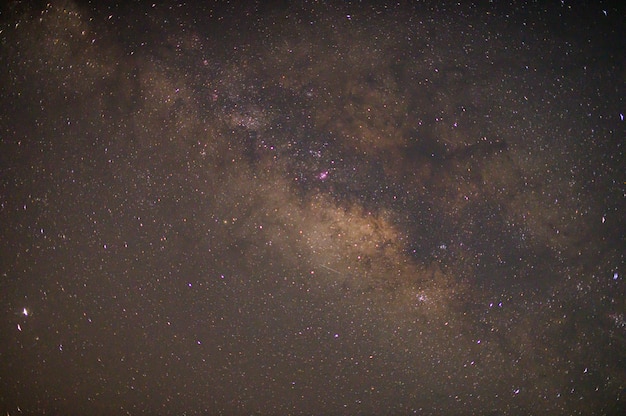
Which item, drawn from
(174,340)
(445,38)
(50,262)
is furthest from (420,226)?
(50,262)

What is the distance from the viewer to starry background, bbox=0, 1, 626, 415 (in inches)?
46.4

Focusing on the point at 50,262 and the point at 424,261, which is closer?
the point at 424,261

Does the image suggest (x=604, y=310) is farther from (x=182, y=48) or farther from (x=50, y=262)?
(x=50, y=262)

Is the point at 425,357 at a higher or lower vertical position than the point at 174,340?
lower

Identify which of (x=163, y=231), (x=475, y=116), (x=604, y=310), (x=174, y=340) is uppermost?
(x=475, y=116)

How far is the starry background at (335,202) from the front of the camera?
3.87 ft

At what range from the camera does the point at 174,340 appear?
125cm

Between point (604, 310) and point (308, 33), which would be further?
point (604, 310)

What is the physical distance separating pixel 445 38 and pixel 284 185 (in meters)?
0.57

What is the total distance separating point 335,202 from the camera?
1176 millimetres

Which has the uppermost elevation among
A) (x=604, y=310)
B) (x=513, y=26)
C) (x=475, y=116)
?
(x=513, y=26)

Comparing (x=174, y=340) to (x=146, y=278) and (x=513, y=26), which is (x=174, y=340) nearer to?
(x=146, y=278)

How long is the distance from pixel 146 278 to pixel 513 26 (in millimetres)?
1201

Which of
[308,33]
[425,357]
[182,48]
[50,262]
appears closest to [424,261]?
[425,357]
